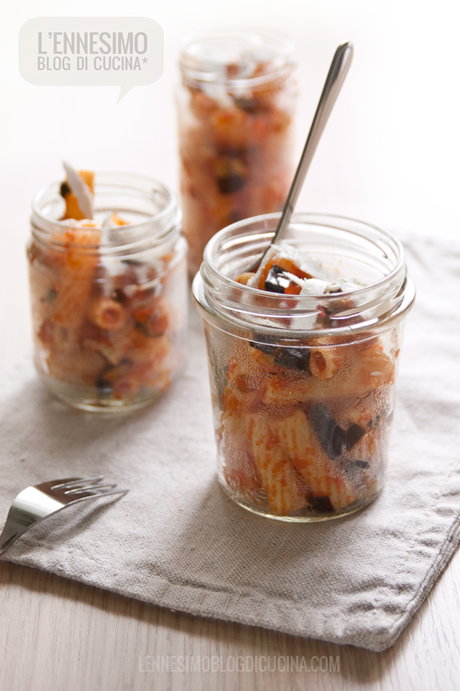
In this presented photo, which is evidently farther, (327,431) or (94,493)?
(94,493)

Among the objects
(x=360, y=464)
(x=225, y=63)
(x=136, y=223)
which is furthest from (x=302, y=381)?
(x=225, y=63)

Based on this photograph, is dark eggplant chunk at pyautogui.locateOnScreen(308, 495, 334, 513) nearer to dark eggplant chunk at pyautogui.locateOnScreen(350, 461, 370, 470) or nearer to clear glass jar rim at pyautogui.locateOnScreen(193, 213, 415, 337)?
dark eggplant chunk at pyautogui.locateOnScreen(350, 461, 370, 470)

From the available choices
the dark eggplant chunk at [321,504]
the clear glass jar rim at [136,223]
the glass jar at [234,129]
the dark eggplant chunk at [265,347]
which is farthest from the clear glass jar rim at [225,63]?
the dark eggplant chunk at [321,504]

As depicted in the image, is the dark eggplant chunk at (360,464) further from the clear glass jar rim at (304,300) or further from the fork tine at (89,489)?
the fork tine at (89,489)

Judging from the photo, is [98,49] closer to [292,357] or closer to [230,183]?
[230,183]

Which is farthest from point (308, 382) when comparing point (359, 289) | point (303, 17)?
point (303, 17)

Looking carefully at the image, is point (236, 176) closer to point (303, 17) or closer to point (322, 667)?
point (322, 667)
